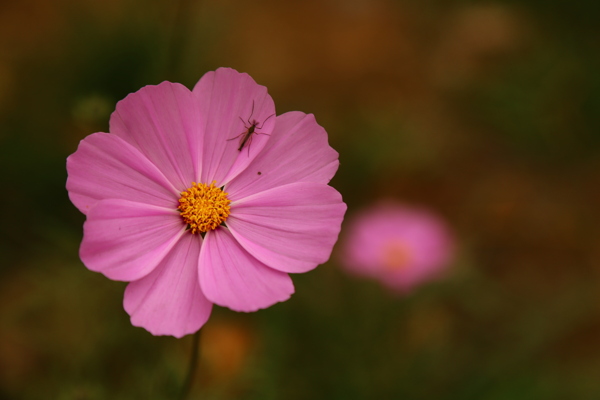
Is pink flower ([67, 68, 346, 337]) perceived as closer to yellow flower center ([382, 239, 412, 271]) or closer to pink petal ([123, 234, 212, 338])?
pink petal ([123, 234, 212, 338])

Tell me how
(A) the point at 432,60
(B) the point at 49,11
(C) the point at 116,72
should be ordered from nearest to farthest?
(C) the point at 116,72
(B) the point at 49,11
(A) the point at 432,60

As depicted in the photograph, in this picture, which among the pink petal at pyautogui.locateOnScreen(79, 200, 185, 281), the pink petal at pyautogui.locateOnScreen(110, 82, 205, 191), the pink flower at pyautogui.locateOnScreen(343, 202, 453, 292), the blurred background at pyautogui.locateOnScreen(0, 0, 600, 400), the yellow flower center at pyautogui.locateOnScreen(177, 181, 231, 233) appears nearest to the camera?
the pink petal at pyautogui.locateOnScreen(79, 200, 185, 281)

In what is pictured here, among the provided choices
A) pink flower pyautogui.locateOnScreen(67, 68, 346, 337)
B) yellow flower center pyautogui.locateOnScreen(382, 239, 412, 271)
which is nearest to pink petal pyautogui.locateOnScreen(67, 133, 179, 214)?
pink flower pyautogui.locateOnScreen(67, 68, 346, 337)

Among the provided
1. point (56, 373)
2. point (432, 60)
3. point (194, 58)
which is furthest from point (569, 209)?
point (56, 373)

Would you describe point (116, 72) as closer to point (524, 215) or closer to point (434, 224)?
point (434, 224)

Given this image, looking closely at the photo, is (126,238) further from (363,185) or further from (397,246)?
(363,185)

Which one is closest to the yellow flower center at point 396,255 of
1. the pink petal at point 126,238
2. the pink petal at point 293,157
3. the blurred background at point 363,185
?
the blurred background at point 363,185

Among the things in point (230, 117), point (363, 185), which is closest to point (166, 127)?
point (230, 117)

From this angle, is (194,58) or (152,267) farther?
(194,58)
